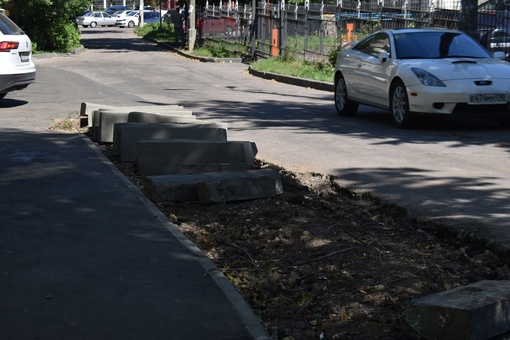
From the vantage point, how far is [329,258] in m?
6.28

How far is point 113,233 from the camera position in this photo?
268 inches

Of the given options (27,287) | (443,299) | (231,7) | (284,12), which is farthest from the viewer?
(231,7)

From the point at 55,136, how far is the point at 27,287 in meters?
7.32

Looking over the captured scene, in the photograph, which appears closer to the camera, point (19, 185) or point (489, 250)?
point (489, 250)

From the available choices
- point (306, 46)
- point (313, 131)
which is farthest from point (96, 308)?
point (306, 46)

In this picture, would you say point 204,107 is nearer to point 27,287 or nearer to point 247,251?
point 247,251

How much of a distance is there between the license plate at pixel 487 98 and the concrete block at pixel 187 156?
5311 mm

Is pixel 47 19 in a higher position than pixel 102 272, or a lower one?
higher

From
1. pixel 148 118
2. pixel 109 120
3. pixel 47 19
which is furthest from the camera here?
pixel 47 19

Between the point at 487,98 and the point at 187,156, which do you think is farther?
the point at 487,98

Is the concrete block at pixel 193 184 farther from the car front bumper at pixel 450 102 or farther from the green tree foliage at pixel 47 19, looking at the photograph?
the green tree foliage at pixel 47 19

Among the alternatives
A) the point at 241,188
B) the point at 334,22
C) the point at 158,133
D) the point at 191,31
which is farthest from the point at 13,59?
the point at 191,31

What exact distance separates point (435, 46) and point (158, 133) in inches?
242

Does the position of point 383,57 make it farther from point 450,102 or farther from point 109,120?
point 109,120
